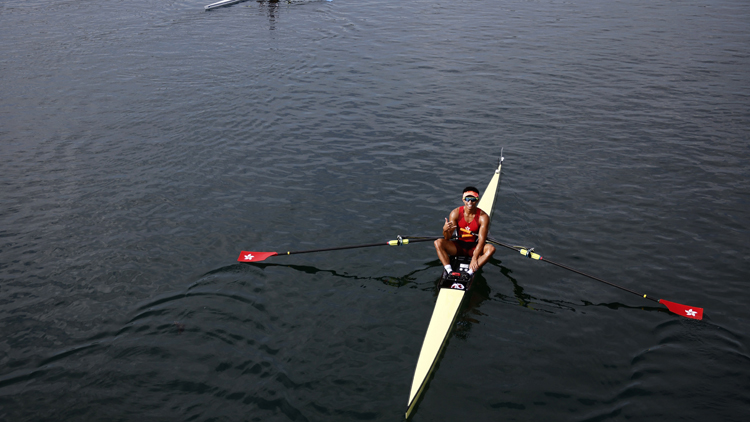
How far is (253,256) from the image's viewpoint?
12.9m

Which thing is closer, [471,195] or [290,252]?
[471,195]

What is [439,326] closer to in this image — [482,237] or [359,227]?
[482,237]

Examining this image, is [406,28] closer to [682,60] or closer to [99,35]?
[682,60]

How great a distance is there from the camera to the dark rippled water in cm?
938

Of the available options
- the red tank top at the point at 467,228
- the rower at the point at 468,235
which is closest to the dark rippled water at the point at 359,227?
the rower at the point at 468,235

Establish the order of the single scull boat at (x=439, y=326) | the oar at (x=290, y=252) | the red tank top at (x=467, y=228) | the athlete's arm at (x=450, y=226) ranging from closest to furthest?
the single scull boat at (x=439, y=326) → the athlete's arm at (x=450, y=226) → the red tank top at (x=467, y=228) → the oar at (x=290, y=252)

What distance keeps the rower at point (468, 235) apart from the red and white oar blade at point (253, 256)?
4.46 m

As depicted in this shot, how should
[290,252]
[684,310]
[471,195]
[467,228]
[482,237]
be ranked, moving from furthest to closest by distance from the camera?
1. [290,252]
2. [467,228]
3. [482,237]
4. [471,195]
5. [684,310]

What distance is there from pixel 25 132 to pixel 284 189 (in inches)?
457

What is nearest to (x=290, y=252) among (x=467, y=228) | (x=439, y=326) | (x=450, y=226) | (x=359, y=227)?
(x=359, y=227)

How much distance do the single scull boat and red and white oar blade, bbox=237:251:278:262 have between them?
4.63 m

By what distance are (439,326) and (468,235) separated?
2.88 metres

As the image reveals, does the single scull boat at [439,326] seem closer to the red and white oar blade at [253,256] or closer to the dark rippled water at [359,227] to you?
the dark rippled water at [359,227]

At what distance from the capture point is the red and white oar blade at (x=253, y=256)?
12.8 meters
